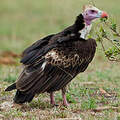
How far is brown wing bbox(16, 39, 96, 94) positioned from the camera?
668 cm

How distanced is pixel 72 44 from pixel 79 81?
95.5 inches

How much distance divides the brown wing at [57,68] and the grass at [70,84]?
280 mm

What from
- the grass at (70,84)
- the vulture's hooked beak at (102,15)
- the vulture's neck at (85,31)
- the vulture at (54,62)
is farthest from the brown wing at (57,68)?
the vulture's hooked beak at (102,15)

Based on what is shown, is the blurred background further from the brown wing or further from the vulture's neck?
the brown wing

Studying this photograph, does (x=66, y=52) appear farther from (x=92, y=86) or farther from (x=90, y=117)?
(x=92, y=86)

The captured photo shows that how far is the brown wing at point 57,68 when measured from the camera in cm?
668

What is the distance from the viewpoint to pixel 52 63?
267 inches

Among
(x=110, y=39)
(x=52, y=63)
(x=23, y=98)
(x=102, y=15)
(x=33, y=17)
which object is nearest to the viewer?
(x=23, y=98)

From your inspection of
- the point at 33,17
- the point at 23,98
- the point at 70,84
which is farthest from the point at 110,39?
the point at 33,17

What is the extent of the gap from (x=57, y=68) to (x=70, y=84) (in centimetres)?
188

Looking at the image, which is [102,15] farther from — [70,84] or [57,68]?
[70,84]

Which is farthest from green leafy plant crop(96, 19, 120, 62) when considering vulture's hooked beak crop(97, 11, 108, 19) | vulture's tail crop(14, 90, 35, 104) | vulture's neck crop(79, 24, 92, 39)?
vulture's tail crop(14, 90, 35, 104)

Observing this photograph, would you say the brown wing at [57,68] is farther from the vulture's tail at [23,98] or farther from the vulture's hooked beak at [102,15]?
the vulture's hooked beak at [102,15]

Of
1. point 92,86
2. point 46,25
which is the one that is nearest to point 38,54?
point 92,86
